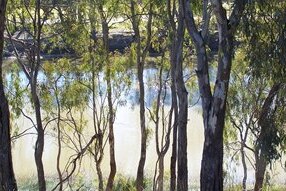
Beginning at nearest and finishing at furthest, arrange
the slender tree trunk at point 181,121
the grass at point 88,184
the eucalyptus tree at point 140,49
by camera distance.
Result: the slender tree trunk at point 181,121 < the eucalyptus tree at point 140,49 < the grass at point 88,184

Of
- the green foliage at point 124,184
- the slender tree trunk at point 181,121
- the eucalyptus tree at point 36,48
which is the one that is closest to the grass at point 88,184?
the green foliage at point 124,184

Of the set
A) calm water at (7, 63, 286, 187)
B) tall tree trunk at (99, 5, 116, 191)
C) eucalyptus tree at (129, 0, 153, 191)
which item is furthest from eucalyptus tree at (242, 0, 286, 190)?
calm water at (7, 63, 286, 187)

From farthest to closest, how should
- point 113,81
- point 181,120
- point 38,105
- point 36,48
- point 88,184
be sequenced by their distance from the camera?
point 113,81 → point 88,184 → point 36,48 → point 38,105 → point 181,120

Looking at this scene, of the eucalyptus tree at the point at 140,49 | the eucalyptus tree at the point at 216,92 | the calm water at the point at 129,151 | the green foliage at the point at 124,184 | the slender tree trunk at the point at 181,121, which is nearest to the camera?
the eucalyptus tree at the point at 216,92

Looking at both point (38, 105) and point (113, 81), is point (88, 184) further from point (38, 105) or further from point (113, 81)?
point (38, 105)

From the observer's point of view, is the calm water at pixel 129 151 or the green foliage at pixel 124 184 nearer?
the green foliage at pixel 124 184

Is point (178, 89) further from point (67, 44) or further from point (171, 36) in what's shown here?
point (67, 44)

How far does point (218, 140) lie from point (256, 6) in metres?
1.62

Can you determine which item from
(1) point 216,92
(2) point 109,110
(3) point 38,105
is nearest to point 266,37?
(1) point 216,92

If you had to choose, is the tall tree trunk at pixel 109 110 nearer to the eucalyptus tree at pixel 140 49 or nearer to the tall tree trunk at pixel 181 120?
the eucalyptus tree at pixel 140 49

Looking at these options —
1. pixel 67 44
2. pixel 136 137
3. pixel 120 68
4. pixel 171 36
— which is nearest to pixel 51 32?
pixel 67 44

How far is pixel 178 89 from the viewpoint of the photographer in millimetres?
11109

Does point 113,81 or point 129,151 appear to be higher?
point 113,81

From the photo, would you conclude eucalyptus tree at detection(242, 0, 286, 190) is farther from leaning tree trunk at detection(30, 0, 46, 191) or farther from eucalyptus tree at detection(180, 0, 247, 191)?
leaning tree trunk at detection(30, 0, 46, 191)
